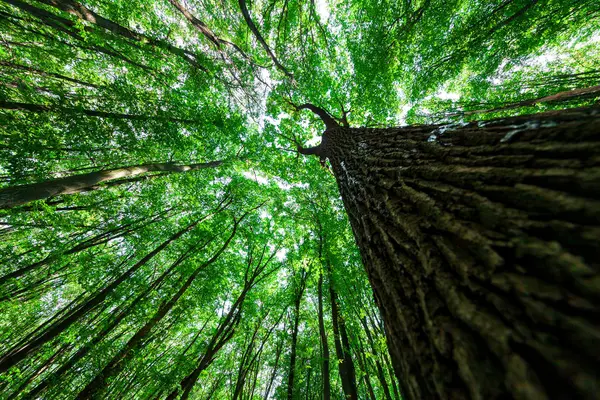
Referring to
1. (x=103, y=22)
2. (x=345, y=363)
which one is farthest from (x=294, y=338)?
(x=103, y=22)

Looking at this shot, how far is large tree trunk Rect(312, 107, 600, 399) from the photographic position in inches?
17.0

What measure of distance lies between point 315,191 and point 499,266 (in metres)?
6.36

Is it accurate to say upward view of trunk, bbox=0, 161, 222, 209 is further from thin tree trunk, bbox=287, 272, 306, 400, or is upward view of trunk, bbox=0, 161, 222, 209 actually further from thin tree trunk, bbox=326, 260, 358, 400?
thin tree trunk, bbox=287, 272, 306, 400

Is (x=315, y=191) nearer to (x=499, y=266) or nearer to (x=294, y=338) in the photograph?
(x=294, y=338)

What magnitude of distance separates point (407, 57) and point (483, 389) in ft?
24.8

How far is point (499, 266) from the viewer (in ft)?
1.97

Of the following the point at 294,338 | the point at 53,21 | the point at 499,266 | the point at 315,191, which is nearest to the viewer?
the point at 499,266

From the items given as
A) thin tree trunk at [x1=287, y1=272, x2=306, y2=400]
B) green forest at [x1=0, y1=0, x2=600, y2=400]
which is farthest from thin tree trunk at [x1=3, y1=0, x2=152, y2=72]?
thin tree trunk at [x1=287, y1=272, x2=306, y2=400]

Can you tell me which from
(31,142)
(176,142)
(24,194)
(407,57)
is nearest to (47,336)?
(24,194)

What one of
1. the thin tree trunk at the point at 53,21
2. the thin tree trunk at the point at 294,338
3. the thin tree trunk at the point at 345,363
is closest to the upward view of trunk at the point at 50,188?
the thin tree trunk at the point at 53,21

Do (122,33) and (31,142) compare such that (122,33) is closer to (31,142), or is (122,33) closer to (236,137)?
(31,142)

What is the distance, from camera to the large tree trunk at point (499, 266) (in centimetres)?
43

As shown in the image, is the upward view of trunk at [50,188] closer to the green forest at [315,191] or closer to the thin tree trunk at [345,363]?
the green forest at [315,191]

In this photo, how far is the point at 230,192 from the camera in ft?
26.0
